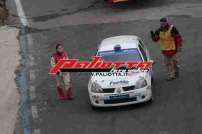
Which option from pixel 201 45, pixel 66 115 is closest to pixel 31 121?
pixel 66 115

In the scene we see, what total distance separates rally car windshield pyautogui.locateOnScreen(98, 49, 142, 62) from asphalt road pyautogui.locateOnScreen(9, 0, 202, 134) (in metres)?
1.27

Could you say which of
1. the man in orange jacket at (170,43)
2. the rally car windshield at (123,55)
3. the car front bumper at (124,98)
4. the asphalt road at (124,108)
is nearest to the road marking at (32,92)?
the asphalt road at (124,108)

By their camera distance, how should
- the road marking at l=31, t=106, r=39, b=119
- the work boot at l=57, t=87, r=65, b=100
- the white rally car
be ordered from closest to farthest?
1. the white rally car
2. the road marking at l=31, t=106, r=39, b=119
3. the work boot at l=57, t=87, r=65, b=100

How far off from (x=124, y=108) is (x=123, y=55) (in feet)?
5.72

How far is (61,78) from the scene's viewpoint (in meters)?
20.3

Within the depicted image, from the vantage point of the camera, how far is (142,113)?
18.7 metres

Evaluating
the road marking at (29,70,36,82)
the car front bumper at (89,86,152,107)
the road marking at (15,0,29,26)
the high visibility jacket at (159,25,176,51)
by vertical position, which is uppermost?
the road marking at (15,0,29,26)

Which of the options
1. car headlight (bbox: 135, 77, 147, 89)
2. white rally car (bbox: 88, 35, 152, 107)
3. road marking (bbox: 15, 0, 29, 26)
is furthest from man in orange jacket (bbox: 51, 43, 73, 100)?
road marking (bbox: 15, 0, 29, 26)

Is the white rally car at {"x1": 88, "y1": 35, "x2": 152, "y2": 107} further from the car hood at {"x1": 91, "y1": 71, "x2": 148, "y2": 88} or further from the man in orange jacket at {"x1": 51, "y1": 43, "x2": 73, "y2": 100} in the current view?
the man in orange jacket at {"x1": 51, "y1": 43, "x2": 73, "y2": 100}

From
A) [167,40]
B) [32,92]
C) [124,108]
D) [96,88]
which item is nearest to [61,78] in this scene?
[32,92]

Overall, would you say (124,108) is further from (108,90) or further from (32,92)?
(32,92)

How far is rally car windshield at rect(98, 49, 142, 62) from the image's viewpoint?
65.4ft

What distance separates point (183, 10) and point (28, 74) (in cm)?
933

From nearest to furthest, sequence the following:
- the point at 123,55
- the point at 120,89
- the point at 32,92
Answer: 1. the point at 120,89
2. the point at 123,55
3. the point at 32,92
